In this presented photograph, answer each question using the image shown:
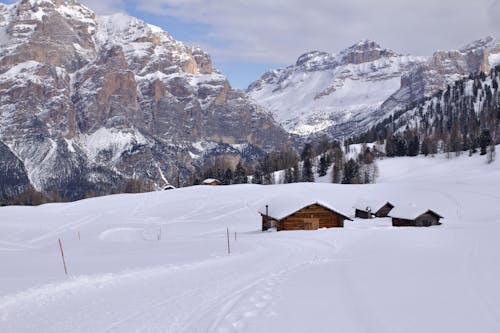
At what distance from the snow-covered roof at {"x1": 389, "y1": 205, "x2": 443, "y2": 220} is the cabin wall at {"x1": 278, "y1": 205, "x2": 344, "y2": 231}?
40.5 feet

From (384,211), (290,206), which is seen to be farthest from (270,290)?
(384,211)

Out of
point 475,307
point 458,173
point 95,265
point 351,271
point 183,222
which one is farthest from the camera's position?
point 458,173

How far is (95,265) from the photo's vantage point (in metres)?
24.0

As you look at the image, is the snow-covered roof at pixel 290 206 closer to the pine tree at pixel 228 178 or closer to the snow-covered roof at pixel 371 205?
the snow-covered roof at pixel 371 205

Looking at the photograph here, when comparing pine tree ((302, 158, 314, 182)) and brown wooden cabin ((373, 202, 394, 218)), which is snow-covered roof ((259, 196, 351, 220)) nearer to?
brown wooden cabin ((373, 202, 394, 218))

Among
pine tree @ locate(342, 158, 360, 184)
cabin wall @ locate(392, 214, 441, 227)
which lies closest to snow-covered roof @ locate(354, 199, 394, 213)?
cabin wall @ locate(392, 214, 441, 227)

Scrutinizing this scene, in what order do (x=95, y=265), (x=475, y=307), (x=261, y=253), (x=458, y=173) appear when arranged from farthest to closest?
1. (x=458, y=173)
2. (x=261, y=253)
3. (x=95, y=265)
4. (x=475, y=307)

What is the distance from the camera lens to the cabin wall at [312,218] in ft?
174

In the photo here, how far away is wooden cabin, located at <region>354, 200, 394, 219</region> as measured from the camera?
79.0 metres

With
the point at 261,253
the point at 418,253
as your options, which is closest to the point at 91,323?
the point at 261,253

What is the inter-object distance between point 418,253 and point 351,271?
25.5 ft

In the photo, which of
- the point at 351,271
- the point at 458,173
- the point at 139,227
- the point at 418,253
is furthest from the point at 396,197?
the point at 351,271

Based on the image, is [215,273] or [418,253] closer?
[215,273]

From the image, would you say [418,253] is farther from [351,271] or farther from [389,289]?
[389,289]
